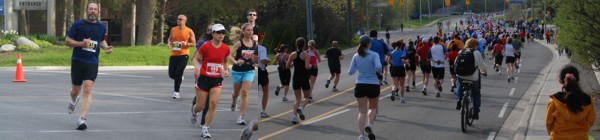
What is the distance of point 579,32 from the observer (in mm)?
16578

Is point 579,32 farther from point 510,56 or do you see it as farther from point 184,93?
point 510,56

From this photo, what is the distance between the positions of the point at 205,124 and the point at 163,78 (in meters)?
13.0

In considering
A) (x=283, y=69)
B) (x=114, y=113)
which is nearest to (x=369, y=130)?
(x=114, y=113)

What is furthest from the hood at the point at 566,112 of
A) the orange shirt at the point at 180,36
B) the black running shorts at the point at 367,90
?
the orange shirt at the point at 180,36

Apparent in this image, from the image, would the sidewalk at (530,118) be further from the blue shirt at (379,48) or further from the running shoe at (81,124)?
the running shoe at (81,124)

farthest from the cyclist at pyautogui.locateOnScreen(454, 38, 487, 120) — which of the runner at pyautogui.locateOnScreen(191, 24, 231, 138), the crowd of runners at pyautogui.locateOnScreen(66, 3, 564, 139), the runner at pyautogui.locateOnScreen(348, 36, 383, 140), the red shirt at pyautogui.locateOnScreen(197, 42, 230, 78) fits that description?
the red shirt at pyautogui.locateOnScreen(197, 42, 230, 78)

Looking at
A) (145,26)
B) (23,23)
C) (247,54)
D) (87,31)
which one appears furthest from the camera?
(23,23)

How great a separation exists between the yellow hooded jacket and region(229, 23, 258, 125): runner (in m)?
2.90

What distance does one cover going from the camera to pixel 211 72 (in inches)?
356

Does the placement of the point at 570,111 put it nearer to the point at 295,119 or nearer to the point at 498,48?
the point at 295,119

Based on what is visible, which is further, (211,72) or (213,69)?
(211,72)

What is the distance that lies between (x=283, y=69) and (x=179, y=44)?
4851 millimetres

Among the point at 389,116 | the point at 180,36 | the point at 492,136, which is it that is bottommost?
the point at 492,136

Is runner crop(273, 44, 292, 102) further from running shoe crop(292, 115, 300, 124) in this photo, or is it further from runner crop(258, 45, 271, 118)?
running shoe crop(292, 115, 300, 124)
